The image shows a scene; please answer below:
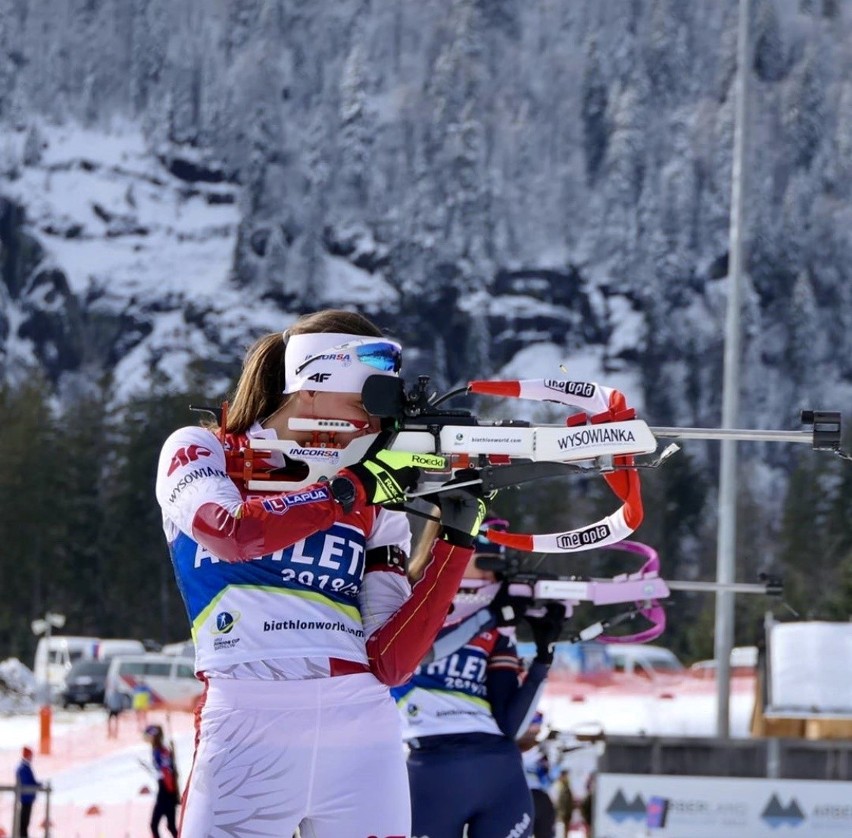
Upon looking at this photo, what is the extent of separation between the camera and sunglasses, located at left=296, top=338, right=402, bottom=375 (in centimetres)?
348

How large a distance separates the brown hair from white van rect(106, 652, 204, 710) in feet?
89.8

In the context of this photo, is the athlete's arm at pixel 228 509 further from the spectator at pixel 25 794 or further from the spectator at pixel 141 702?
the spectator at pixel 141 702

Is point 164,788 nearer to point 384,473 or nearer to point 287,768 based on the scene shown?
point 287,768

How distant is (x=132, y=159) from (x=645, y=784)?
113m

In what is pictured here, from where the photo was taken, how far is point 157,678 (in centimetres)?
3150

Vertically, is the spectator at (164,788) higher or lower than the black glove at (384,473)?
lower

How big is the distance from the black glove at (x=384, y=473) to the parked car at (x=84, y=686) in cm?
3162

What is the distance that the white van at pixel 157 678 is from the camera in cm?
3069

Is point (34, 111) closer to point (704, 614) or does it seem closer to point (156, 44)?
point (156, 44)

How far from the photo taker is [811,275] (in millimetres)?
109250

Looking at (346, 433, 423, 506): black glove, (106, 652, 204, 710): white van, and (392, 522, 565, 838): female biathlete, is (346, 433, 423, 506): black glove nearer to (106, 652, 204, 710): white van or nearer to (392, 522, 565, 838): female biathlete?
(392, 522, 565, 838): female biathlete

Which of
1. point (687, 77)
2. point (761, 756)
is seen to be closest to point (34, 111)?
point (687, 77)

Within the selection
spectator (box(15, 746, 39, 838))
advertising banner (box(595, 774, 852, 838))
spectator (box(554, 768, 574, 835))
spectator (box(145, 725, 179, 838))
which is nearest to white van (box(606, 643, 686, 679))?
spectator (box(554, 768, 574, 835))

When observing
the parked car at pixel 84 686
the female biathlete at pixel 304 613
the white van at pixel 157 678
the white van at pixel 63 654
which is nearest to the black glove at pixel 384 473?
the female biathlete at pixel 304 613
